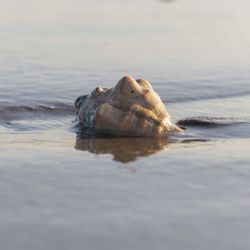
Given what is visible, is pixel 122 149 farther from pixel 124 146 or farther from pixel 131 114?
pixel 131 114

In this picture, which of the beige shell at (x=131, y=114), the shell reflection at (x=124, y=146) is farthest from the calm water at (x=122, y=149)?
the beige shell at (x=131, y=114)

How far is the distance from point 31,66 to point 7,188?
234 inches

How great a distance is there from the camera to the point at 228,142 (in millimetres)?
7020

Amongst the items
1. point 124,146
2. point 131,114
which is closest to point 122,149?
point 124,146

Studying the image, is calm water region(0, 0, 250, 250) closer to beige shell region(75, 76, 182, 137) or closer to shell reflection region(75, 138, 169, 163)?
shell reflection region(75, 138, 169, 163)

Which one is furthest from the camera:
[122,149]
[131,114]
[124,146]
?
[131,114]

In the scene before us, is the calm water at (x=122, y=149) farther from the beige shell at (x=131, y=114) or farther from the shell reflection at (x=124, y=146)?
the beige shell at (x=131, y=114)

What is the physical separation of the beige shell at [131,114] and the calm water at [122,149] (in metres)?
0.15

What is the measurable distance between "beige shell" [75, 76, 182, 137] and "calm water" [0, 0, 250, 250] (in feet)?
0.51

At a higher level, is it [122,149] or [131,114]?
[131,114]

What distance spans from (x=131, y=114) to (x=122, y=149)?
1.97ft

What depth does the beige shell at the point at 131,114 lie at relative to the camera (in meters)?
7.24

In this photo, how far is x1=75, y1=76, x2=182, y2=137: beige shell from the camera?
7.24 m

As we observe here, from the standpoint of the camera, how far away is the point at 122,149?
676cm
